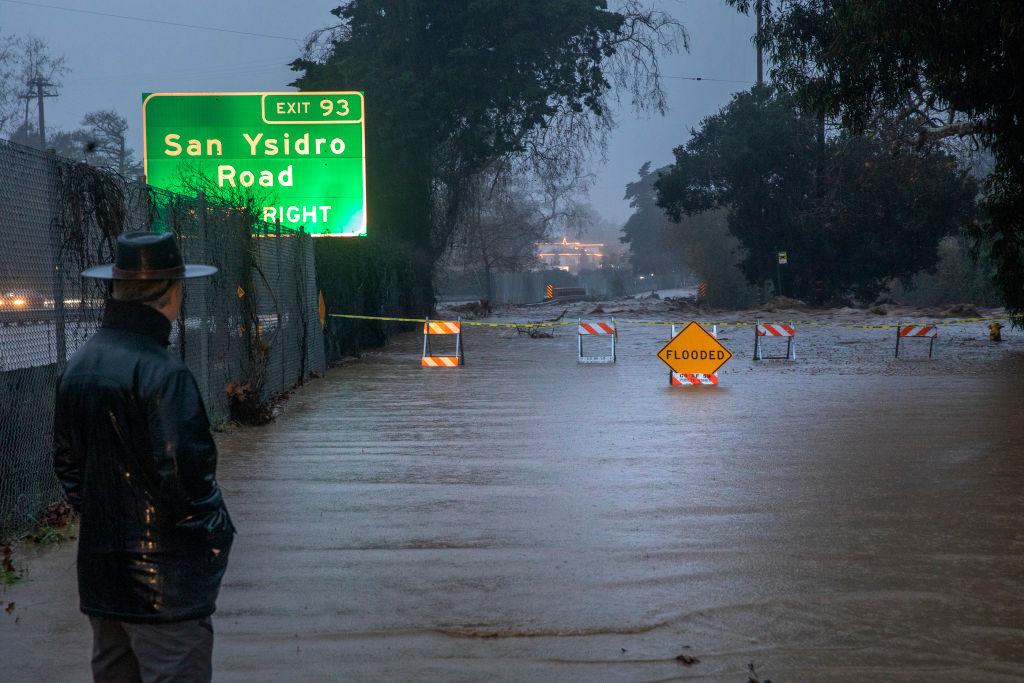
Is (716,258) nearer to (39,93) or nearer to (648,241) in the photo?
(39,93)

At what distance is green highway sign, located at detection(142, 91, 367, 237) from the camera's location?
21.6 m

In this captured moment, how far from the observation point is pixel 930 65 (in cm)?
1712

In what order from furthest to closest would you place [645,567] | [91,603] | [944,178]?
[944,178], [645,567], [91,603]

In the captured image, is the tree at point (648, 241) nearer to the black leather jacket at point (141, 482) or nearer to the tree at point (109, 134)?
the tree at point (109, 134)

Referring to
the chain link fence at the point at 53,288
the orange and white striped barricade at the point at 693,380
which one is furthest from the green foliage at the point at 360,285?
the chain link fence at the point at 53,288

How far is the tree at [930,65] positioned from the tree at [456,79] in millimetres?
16638

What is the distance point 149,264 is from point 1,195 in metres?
4.57

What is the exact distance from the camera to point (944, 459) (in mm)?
11164

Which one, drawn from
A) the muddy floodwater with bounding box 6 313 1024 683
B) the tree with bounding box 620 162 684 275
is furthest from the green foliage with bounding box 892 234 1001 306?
the tree with bounding box 620 162 684 275

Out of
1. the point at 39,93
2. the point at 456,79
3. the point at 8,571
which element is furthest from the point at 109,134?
the point at 8,571

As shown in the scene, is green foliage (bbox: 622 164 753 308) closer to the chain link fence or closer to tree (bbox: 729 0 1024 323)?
tree (bbox: 729 0 1024 323)

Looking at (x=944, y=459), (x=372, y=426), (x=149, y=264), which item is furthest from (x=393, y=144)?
(x=149, y=264)

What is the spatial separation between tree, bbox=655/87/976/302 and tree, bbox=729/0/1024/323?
2551cm

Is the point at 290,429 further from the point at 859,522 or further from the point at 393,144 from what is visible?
the point at 393,144
